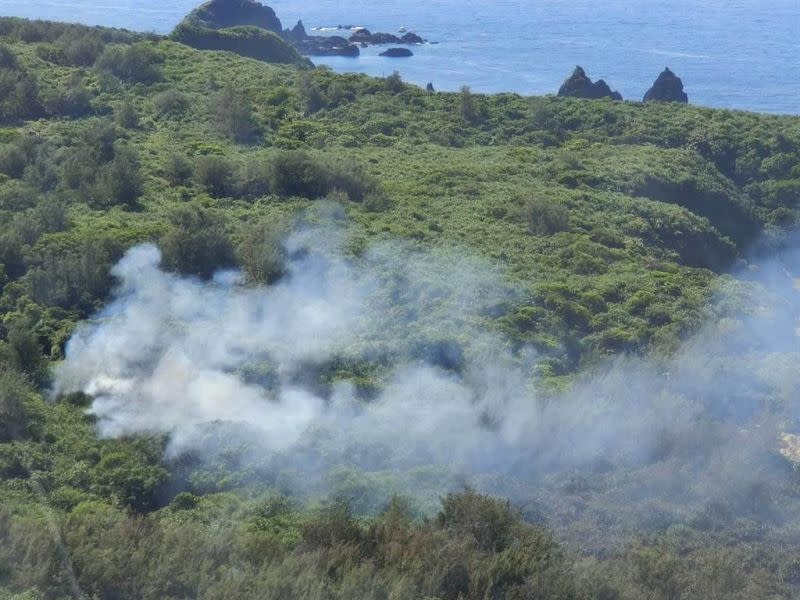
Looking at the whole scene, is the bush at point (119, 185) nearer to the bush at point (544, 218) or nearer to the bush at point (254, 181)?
the bush at point (254, 181)

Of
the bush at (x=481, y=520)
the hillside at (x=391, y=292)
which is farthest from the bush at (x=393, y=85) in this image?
the bush at (x=481, y=520)

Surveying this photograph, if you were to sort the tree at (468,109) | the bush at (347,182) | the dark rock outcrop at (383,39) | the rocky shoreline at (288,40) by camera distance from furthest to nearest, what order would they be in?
the dark rock outcrop at (383,39), the rocky shoreline at (288,40), the tree at (468,109), the bush at (347,182)

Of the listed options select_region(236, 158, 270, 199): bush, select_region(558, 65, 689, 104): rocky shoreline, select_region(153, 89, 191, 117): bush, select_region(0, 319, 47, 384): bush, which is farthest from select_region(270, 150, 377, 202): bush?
select_region(558, 65, 689, 104): rocky shoreline

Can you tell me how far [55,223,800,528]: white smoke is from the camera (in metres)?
16.3

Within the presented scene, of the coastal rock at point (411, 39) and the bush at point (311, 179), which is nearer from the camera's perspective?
the bush at point (311, 179)

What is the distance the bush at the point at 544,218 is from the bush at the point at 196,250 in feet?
29.3

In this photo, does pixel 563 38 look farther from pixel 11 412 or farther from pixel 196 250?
pixel 11 412

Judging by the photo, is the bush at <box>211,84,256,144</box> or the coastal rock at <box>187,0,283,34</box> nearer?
the bush at <box>211,84,256,144</box>

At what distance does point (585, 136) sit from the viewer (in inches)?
1602

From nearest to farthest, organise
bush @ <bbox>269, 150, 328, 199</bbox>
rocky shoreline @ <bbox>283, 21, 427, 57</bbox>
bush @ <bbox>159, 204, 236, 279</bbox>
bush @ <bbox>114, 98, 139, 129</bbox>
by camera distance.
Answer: bush @ <bbox>159, 204, 236, 279</bbox> → bush @ <bbox>269, 150, 328, 199</bbox> → bush @ <bbox>114, 98, 139, 129</bbox> → rocky shoreline @ <bbox>283, 21, 427, 57</bbox>

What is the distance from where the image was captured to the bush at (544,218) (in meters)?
28.3

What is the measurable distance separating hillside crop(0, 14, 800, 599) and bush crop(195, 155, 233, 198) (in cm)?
9

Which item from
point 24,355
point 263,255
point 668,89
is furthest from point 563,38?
point 24,355

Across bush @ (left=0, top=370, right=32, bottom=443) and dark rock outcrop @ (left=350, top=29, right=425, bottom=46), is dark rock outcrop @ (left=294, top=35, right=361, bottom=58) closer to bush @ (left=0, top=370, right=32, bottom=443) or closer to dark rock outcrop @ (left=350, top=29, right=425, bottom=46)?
dark rock outcrop @ (left=350, top=29, right=425, bottom=46)
